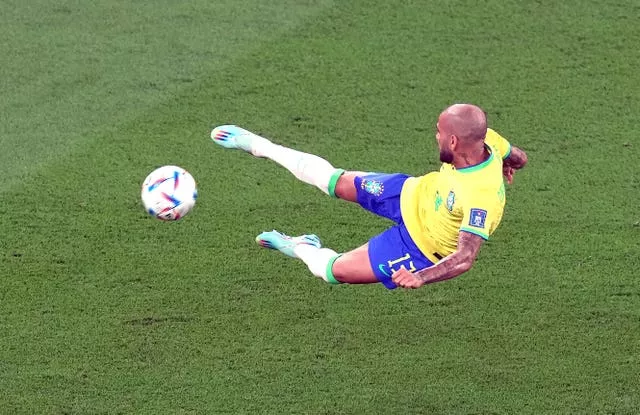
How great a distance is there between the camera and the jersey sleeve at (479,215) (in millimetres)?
6895

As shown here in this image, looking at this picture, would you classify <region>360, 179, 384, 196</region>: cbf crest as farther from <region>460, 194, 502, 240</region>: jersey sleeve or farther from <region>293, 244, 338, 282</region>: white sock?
<region>460, 194, 502, 240</region>: jersey sleeve

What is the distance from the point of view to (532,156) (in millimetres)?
10391

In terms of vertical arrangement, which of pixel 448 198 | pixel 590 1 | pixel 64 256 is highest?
pixel 448 198

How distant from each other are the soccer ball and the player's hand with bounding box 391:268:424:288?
1.59 metres

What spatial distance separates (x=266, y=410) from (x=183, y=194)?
1.40m

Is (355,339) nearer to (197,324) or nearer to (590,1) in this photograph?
(197,324)

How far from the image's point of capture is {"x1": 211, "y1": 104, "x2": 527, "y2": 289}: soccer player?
6910 millimetres

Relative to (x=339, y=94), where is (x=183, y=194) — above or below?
above

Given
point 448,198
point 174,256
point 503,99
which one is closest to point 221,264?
point 174,256

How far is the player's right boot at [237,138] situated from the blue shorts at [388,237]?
77 centimetres

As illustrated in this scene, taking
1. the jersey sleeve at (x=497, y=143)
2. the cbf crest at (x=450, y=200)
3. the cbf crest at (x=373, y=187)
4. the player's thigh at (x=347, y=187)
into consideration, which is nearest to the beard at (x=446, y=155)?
the cbf crest at (x=450, y=200)

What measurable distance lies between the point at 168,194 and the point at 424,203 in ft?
4.95

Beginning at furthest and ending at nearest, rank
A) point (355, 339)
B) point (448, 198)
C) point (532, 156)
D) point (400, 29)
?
1. point (400, 29)
2. point (532, 156)
3. point (355, 339)
4. point (448, 198)

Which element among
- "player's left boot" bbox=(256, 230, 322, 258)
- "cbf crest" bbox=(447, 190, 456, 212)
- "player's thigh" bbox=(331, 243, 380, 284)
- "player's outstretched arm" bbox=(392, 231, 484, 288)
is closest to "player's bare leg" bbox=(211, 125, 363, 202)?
"player's thigh" bbox=(331, 243, 380, 284)
